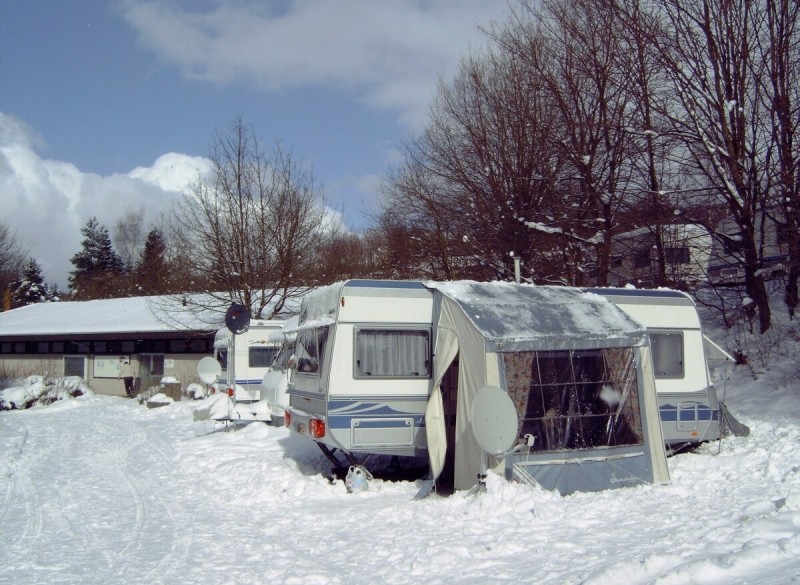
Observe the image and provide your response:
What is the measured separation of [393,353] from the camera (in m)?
10.4

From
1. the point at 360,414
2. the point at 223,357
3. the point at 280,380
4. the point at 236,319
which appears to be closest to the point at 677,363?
the point at 360,414

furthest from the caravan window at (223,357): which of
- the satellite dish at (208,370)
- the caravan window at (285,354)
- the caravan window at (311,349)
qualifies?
the caravan window at (311,349)

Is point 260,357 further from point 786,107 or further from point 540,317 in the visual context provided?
point 786,107

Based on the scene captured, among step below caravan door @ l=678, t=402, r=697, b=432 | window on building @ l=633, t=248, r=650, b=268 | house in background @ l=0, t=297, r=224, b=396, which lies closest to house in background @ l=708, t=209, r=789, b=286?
window on building @ l=633, t=248, r=650, b=268

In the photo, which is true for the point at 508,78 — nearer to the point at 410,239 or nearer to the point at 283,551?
the point at 410,239

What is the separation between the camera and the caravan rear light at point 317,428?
10070 mm

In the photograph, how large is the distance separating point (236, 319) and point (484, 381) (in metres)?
7.80

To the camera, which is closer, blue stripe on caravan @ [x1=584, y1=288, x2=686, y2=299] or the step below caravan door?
blue stripe on caravan @ [x1=584, y1=288, x2=686, y2=299]

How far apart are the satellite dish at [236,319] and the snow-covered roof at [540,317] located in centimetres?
620

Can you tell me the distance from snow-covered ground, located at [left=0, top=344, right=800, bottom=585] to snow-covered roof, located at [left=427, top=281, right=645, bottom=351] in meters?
1.71

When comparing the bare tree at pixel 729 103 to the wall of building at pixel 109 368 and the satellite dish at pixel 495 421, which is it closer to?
the satellite dish at pixel 495 421

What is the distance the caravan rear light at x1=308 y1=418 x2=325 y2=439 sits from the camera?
33.0 feet

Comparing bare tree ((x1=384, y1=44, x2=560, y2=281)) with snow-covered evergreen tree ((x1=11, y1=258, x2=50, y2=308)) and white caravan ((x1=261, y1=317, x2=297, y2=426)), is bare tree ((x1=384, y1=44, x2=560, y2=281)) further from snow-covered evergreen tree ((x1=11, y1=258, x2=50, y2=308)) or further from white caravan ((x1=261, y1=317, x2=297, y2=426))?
snow-covered evergreen tree ((x1=11, y1=258, x2=50, y2=308))

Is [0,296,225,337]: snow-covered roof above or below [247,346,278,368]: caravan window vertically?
above
